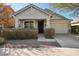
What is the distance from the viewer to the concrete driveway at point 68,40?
845 centimetres

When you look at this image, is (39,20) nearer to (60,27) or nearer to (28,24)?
(28,24)

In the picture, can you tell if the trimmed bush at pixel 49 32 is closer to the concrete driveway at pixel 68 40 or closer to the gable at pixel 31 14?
the concrete driveway at pixel 68 40

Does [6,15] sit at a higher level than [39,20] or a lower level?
higher

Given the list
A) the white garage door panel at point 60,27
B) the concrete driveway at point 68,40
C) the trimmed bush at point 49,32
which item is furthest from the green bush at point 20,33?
the concrete driveway at point 68,40

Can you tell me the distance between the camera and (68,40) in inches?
337

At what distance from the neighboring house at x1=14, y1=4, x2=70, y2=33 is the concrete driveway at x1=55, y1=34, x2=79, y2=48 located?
25 cm

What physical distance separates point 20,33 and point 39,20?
1035 mm

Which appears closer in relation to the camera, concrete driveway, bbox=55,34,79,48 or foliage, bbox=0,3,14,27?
foliage, bbox=0,3,14,27

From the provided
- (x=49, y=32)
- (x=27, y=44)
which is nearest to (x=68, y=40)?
(x=49, y=32)

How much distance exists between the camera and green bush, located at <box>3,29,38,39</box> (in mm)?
8344

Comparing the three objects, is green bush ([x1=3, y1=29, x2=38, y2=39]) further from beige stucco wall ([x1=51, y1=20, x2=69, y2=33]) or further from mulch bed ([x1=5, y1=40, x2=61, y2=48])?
beige stucco wall ([x1=51, y1=20, x2=69, y2=33])

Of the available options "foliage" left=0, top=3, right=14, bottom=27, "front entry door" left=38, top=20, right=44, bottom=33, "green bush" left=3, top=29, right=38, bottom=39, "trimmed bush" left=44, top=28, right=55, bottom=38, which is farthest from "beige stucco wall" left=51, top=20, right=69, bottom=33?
"foliage" left=0, top=3, right=14, bottom=27

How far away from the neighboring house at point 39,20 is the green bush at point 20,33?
186 millimetres

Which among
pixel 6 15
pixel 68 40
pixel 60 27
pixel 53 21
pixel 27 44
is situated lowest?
pixel 27 44
